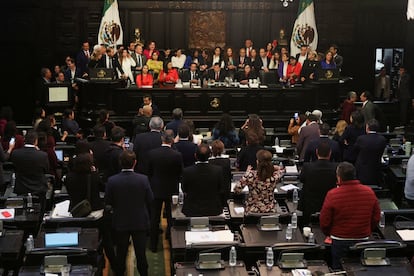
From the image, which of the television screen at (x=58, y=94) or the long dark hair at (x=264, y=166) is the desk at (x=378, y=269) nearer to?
the long dark hair at (x=264, y=166)

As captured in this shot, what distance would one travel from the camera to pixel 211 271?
6844mm

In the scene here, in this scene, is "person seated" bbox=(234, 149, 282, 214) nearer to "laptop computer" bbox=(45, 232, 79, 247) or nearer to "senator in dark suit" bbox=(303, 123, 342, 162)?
"senator in dark suit" bbox=(303, 123, 342, 162)

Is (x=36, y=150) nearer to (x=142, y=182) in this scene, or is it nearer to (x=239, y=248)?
(x=142, y=182)

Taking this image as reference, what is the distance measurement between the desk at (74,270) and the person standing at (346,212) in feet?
7.71

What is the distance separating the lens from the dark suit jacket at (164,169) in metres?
9.01

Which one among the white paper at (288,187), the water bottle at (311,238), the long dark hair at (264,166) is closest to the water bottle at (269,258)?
the water bottle at (311,238)

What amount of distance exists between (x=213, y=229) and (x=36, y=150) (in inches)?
112

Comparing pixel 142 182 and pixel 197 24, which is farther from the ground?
pixel 197 24

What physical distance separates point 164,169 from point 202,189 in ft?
2.78

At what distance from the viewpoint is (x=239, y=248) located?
7.23m

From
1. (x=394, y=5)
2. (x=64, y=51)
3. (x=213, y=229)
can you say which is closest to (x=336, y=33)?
(x=394, y=5)

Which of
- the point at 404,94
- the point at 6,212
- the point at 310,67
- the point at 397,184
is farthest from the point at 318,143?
the point at 404,94

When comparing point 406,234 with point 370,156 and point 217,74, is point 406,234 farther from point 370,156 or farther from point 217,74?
point 217,74

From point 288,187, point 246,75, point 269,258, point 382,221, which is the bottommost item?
point 269,258
